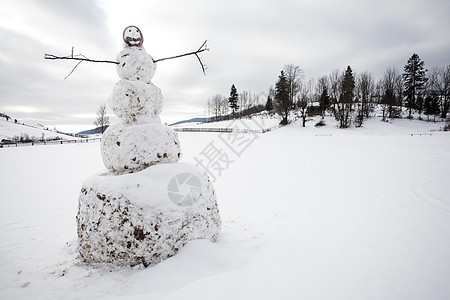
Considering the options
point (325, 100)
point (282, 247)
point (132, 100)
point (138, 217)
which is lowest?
point (282, 247)

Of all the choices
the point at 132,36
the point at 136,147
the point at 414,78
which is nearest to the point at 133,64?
the point at 132,36

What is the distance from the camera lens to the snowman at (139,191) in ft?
9.27

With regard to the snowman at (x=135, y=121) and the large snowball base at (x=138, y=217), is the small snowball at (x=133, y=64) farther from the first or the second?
the large snowball base at (x=138, y=217)

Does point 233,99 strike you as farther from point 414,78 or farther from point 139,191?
point 139,191

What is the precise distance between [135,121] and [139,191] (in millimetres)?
1299

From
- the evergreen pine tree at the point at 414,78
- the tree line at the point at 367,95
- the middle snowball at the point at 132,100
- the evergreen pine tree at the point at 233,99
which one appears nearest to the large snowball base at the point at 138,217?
the middle snowball at the point at 132,100

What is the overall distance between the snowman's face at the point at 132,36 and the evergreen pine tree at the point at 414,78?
55.3 m

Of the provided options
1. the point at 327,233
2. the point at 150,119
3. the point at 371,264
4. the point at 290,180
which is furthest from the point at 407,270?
the point at 290,180

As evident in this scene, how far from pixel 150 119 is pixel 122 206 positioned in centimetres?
154

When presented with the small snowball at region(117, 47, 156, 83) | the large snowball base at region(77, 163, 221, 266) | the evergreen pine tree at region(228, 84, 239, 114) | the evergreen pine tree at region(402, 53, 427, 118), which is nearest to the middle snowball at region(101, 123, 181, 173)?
the large snowball base at region(77, 163, 221, 266)

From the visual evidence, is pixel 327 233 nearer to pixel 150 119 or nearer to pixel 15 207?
pixel 150 119

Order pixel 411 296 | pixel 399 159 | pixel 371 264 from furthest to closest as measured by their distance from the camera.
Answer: pixel 399 159 < pixel 371 264 < pixel 411 296

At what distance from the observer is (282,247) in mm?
3643

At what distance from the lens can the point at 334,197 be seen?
6.66 m
